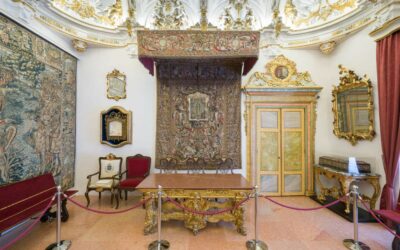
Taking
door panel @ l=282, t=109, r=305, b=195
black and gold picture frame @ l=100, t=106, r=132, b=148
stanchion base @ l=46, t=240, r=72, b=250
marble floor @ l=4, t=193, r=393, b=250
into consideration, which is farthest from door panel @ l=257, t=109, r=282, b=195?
stanchion base @ l=46, t=240, r=72, b=250

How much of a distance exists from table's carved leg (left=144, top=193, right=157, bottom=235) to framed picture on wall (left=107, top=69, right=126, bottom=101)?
3340mm

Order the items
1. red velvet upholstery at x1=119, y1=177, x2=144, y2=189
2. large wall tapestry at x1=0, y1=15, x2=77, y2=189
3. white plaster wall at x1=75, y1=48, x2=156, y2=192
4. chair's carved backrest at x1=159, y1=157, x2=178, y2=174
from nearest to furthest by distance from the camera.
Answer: large wall tapestry at x1=0, y1=15, x2=77, y2=189
red velvet upholstery at x1=119, y1=177, x2=144, y2=189
chair's carved backrest at x1=159, y1=157, x2=178, y2=174
white plaster wall at x1=75, y1=48, x2=156, y2=192

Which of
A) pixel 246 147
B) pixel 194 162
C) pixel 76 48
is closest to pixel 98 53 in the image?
pixel 76 48

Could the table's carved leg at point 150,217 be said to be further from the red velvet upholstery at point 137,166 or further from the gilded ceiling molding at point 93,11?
the gilded ceiling molding at point 93,11

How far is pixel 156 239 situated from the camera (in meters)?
3.42

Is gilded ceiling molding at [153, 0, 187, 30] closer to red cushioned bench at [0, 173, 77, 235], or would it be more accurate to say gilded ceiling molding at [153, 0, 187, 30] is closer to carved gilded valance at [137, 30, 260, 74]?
carved gilded valance at [137, 30, 260, 74]

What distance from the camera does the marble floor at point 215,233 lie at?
128 inches

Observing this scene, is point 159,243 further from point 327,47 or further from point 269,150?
point 327,47

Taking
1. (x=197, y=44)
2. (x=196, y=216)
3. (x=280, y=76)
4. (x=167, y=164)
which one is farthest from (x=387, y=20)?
(x=167, y=164)

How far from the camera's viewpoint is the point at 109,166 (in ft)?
17.5

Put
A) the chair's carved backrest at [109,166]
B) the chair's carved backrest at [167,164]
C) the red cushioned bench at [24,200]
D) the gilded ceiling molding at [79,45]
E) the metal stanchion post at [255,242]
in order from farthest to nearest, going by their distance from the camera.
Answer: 1. the chair's carved backrest at [167,164]
2. the chair's carved backrest at [109,166]
3. the gilded ceiling molding at [79,45]
4. the metal stanchion post at [255,242]
5. the red cushioned bench at [24,200]

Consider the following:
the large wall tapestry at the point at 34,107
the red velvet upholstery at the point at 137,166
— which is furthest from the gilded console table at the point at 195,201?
the large wall tapestry at the point at 34,107

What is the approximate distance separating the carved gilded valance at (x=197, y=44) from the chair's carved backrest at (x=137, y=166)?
9.28ft

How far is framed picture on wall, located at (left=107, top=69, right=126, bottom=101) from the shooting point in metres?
5.64
